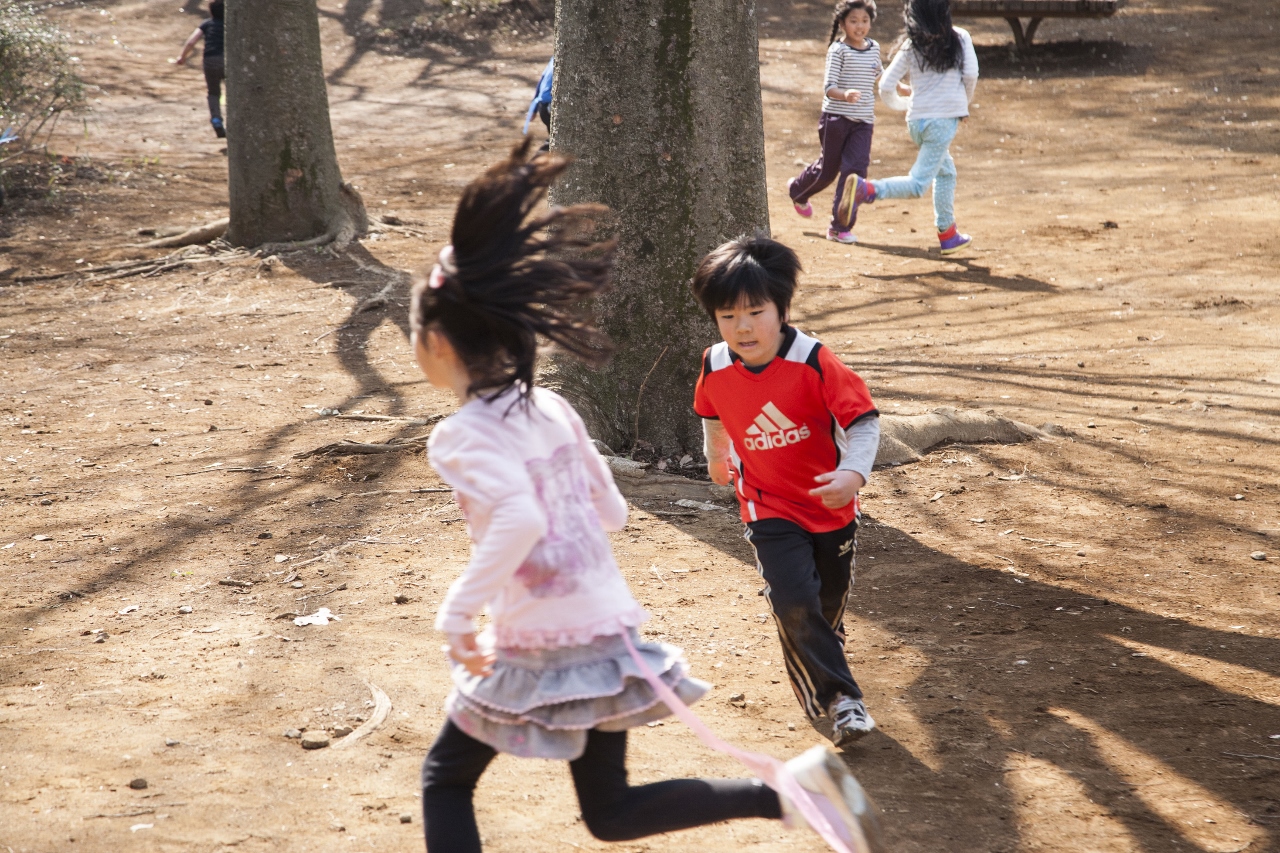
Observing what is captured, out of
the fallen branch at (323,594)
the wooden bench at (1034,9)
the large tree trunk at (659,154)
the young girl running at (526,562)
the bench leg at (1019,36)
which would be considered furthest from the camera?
the bench leg at (1019,36)

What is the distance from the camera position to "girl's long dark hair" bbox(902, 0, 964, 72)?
911cm

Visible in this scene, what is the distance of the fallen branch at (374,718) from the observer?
3281 mm

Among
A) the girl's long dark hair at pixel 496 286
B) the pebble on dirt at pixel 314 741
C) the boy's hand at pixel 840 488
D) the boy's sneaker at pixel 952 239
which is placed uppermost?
the girl's long dark hair at pixel 496 286

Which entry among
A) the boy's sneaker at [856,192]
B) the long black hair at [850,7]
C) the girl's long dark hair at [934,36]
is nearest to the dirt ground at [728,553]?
the boy's sneaker at [856,192]

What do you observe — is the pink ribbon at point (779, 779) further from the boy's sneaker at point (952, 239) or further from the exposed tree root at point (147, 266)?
the exposed tree root at point (147, 266)

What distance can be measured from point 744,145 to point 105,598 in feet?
10.8

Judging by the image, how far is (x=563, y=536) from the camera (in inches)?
86.6

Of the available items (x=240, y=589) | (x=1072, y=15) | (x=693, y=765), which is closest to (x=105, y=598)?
(x=240, y=589)

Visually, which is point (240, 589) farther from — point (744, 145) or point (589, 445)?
point (744, 145)

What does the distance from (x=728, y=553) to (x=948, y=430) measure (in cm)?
164

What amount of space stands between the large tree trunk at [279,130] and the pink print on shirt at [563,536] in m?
8.23

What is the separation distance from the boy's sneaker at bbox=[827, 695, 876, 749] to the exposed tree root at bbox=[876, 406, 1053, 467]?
260 centimetres

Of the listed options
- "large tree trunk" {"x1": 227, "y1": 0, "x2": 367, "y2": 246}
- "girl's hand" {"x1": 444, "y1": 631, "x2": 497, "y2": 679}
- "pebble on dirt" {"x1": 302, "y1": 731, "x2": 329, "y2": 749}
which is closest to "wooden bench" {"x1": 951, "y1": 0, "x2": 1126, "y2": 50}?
"large tree trunk" {"x1": 227, "y1": 0, "x2": 367, "y2": 246}

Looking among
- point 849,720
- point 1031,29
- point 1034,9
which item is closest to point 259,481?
point 849,720
